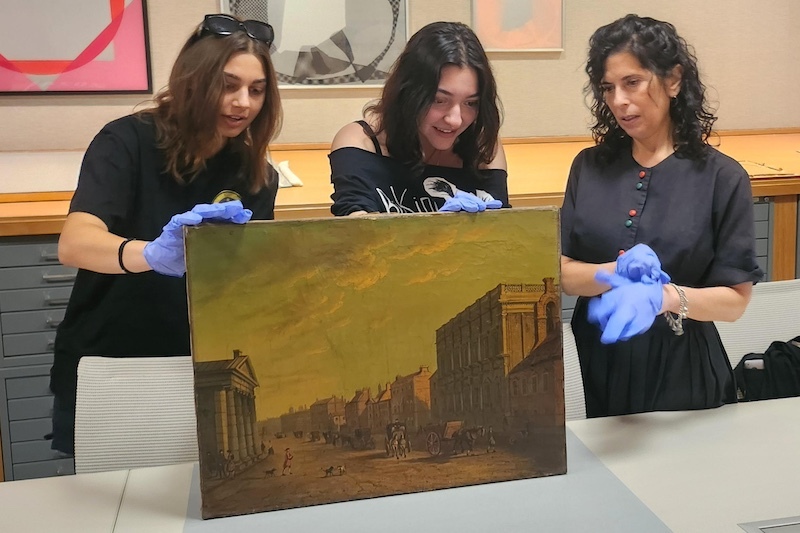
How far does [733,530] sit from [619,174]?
697mm

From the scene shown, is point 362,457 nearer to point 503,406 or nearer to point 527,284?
point 503,406

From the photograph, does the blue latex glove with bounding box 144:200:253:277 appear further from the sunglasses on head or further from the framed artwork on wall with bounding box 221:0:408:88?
the framed artwork on wall with bounding box 221:0:408:88

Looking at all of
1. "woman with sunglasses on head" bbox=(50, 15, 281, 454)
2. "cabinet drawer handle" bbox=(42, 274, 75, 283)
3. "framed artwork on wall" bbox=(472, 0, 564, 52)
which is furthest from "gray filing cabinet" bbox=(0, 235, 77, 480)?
"framed artwork on wall" bbox=(472, 0, 564, 52)

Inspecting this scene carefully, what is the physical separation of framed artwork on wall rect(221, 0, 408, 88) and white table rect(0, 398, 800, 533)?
1918mm

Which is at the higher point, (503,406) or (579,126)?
(579,126)

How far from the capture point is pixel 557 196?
218 centimetres

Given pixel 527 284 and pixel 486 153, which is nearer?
pixel 527 284

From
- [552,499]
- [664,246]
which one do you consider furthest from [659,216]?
[552,499]

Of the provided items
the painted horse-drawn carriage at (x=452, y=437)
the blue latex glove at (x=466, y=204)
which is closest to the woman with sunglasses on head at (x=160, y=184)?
the blue latex glove at (x=466, y=204)

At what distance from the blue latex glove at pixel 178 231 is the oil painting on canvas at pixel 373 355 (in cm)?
2

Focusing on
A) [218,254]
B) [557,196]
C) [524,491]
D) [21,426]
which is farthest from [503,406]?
[21,426]

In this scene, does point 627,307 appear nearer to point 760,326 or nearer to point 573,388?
point 573,388

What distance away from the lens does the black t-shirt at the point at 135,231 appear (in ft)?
4.48

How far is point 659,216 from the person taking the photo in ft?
4.48
